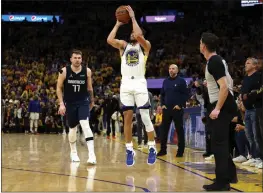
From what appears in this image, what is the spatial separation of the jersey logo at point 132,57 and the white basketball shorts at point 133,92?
246mm

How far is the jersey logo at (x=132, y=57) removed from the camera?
717cm

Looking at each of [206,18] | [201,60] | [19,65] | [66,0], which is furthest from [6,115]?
[206,18]

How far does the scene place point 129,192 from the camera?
5.21 metres

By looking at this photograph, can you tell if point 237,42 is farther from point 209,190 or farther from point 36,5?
point 209,190

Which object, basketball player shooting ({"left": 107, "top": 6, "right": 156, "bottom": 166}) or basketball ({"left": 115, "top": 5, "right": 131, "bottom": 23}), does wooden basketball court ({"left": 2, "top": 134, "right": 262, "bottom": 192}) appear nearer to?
basketball player shooting ({"left": 107, "top": 6, "right": 156, "bottom": 166})

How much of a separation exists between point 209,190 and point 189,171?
1.88m

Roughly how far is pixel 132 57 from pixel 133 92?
536 mm

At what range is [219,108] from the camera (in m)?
5.43

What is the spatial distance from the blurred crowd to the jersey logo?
11.9 m

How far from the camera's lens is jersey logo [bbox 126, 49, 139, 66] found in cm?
717

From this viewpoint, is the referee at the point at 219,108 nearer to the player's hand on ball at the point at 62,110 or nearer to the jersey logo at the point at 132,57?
the jersey logo at the point at 132,57

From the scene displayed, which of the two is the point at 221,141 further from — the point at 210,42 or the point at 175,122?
the point at 175,122

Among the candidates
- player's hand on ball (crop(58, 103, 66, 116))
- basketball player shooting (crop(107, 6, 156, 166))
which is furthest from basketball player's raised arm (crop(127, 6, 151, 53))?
player's hand on ball (crop(58, 103, 66, 116))

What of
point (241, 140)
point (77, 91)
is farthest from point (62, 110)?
point (241, 140)
